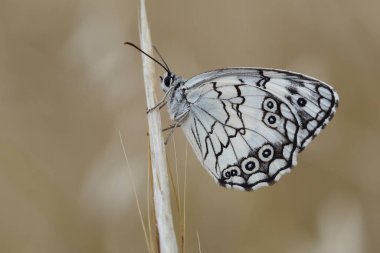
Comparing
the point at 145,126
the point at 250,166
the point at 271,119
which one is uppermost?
the point at 145,126

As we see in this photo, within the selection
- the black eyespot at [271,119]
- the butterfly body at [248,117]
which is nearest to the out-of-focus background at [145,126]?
the butterfly body at [248,117]

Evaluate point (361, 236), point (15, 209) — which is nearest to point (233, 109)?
point (361, 236)

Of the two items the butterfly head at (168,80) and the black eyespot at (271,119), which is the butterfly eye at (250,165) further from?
the butterfly head at (168,80)

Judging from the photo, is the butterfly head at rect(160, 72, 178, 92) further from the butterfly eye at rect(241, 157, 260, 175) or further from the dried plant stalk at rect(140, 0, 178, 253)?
the dried plant stalk at rect(140, 0, 178, 253)

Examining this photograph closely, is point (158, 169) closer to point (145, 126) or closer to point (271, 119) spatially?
point (271, 119)

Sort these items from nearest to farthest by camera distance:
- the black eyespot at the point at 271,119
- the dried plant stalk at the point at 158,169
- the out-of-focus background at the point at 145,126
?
1. the dried plant stalk at the point at 158,169
2. the black eyespot at the point at 271,119
3. the out-of-focus background at the point at 145,126

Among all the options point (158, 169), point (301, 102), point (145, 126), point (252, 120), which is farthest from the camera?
point (145, 126)

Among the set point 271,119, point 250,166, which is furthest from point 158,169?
point 271,119

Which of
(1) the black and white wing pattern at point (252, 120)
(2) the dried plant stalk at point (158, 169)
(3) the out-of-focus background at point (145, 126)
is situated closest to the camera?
(2) the dried plant stalk at point (158, 169)
